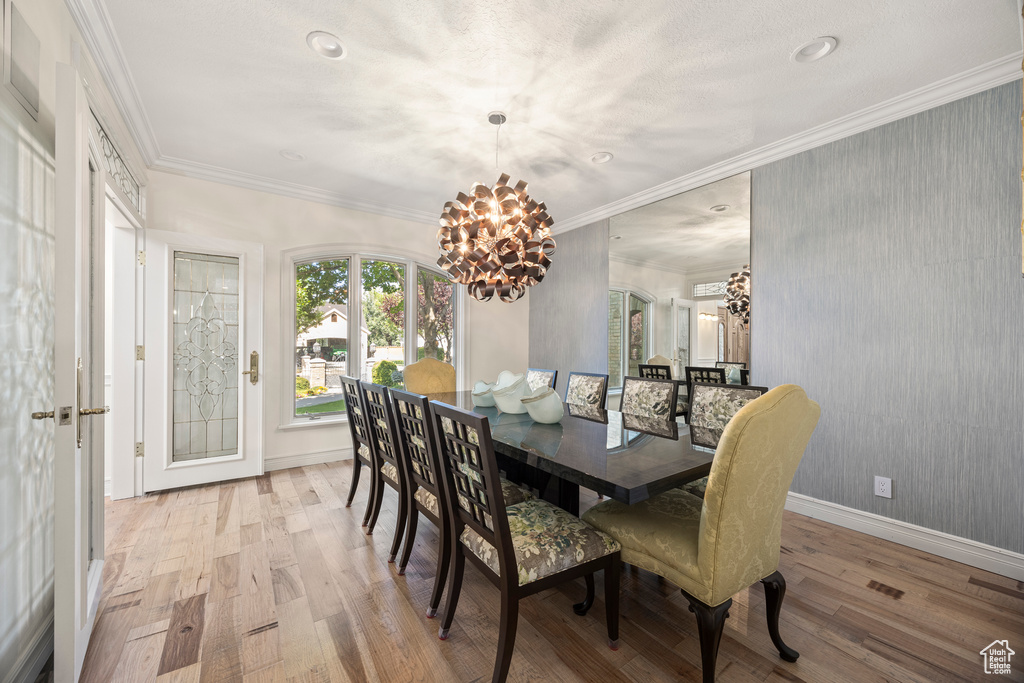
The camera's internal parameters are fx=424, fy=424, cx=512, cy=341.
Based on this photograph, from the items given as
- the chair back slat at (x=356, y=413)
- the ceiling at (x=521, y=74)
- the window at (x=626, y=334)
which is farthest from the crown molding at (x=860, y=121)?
the chair back slat at (x=356, y=413)

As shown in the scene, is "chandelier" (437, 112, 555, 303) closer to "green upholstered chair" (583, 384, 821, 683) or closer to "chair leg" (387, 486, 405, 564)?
"chair leg" (387, 486, 405, 564)

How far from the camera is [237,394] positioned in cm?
366

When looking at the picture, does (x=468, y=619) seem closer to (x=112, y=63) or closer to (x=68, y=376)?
(x=68, y=376)

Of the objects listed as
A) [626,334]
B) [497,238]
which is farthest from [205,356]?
[626,334]

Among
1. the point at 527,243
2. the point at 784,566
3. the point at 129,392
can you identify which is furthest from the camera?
the point at 129,392

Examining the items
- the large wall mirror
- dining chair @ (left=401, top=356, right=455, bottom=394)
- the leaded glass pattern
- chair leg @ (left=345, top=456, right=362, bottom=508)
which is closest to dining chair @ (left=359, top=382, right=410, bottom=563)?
chair leg @ (left=345, top=456, right=362, bottom=508)

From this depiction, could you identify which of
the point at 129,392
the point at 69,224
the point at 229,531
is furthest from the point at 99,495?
the point at 129,392

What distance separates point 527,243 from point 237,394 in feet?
9.66

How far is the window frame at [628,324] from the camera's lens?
4.01m

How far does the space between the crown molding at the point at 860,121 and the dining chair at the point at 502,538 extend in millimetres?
2977

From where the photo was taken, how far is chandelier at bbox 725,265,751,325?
3.27 meters

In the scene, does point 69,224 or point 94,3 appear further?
point 94,3

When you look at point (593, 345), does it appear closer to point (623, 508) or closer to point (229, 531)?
point (623, 508)

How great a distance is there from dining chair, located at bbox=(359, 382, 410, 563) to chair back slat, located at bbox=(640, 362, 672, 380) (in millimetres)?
2446
